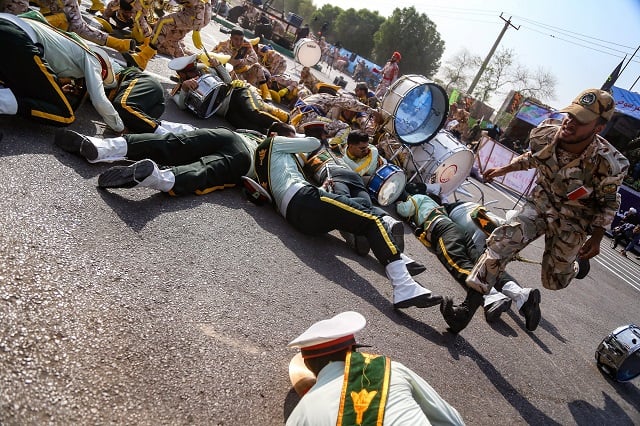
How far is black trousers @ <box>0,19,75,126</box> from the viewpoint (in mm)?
2779

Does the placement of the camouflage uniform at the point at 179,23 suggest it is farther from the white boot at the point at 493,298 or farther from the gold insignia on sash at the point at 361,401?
the gold insignia on sash at the point at 361,401

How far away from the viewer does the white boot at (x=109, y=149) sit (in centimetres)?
288

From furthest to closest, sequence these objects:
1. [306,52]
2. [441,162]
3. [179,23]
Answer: [306,52] → [179,23] → [441,162]

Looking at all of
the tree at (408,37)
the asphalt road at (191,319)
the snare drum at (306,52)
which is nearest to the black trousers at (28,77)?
the asphalt road at (191,319)

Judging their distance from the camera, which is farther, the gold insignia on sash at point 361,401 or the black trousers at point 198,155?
the black trousers at point 198,155

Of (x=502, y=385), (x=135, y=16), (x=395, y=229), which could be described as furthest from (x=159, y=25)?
(x=502, y=385)

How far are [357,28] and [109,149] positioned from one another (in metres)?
55.5

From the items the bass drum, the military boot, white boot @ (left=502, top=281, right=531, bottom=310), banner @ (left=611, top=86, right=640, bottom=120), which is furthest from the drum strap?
banner @ (left=611, top=86, right=640, bottom=120)

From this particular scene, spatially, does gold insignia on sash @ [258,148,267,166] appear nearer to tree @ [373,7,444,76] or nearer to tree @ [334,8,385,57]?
tree @ [373,7,444,76]

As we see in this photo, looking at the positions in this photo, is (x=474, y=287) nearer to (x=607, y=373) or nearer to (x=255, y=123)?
(x=607, y=373)

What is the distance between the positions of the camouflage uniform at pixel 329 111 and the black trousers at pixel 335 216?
247 cm

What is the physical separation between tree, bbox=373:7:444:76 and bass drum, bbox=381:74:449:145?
146ft

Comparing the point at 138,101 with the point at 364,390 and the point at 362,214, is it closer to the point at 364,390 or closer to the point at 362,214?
the point at 362,214

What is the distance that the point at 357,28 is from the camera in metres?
53.0
